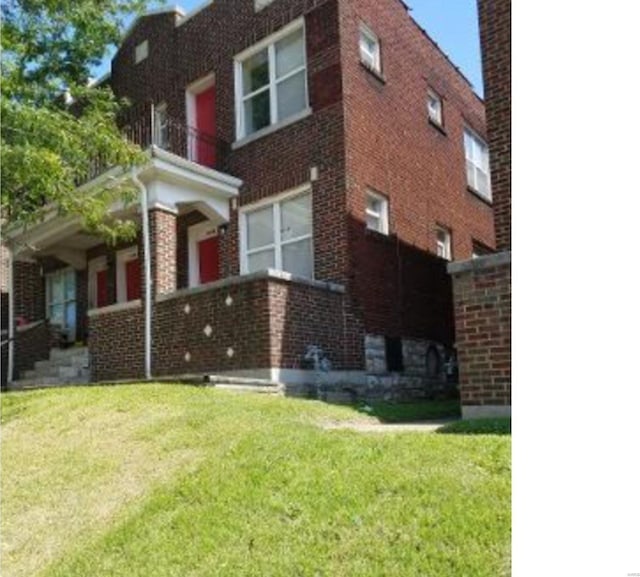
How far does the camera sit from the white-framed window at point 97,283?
16281mm

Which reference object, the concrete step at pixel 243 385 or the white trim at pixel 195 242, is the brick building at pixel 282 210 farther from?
the concrete step at pixel 243 385

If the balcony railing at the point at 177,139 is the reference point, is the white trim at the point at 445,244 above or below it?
below

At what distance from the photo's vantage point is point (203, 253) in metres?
14.2

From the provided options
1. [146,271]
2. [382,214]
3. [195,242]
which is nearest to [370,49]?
[382,214]

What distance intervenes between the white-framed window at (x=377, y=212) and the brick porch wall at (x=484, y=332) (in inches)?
213

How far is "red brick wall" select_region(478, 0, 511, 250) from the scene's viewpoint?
27.9 feet

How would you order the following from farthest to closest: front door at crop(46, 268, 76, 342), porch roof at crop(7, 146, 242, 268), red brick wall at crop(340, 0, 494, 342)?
front door at crop(46, 268, 76, 342) → red brick wall at crop(340, 0, 494, 342) → porch roof at crop(7, 146, 242, 268)

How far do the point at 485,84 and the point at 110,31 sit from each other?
7.86 meters

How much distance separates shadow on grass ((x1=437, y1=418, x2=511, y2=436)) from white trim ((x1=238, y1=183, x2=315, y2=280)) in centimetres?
585

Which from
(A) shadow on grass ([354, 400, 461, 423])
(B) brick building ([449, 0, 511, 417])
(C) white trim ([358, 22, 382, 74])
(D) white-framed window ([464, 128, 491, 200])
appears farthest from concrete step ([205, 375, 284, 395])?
(D) white-framed window ([464, 128, 491, 200])

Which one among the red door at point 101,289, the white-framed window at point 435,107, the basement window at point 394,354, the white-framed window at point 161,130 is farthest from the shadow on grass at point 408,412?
the red door at point 101,289

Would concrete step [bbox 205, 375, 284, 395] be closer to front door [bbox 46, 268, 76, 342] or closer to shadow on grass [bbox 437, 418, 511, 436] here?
shadow on grass [bbox 437, 418, 511, 436]

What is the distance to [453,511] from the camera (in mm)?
4023
